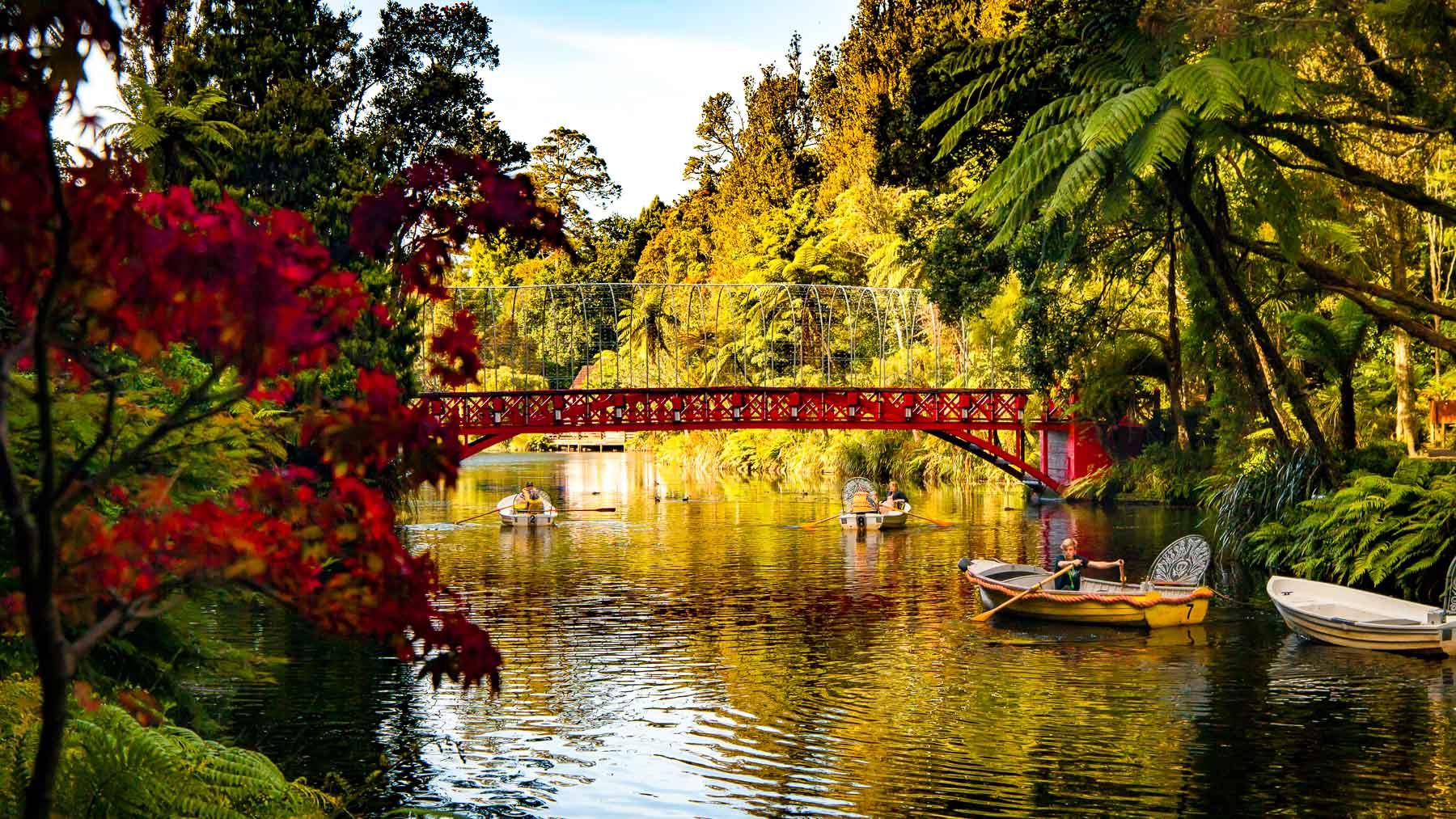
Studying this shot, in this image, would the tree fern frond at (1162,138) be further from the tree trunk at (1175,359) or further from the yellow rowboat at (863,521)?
the yellow rowboat at (863,521)

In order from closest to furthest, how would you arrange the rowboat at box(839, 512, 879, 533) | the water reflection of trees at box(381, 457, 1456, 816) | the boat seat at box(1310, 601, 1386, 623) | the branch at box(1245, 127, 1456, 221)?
the water reflection of trees at box(381, 457, 1456, 816)
the branch at box(1245, 127, 1456, 221)
the boat seat at box(1310, 601, 1386, 623)
the rowboat at box(839, 512, 879, 533)

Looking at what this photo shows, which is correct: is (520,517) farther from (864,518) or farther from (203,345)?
(203,345)

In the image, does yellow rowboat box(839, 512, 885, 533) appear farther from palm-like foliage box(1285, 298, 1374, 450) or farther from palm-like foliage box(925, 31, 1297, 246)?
palm-like foliage box(925, 31, 1297, 246)

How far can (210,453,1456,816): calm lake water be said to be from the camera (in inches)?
508

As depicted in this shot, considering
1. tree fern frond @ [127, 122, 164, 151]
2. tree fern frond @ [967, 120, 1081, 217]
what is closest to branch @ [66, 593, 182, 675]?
tree fern frond @ [967, 120, 1081, 217]

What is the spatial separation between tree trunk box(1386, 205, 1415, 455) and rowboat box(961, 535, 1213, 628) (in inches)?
397

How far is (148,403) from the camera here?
11.1 m

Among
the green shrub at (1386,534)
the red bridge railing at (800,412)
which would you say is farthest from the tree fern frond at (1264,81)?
the red bridge railing at (800,412)

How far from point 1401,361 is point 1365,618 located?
14168 mm

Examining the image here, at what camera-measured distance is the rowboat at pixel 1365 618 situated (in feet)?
60.6

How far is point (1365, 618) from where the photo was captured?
63.7 ft

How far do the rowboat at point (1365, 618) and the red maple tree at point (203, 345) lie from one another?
16162 millimetres

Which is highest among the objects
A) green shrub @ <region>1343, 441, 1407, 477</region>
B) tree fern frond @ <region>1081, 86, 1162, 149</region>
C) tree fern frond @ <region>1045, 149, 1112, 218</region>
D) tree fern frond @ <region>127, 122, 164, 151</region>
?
tree fern frond @ <region>127, 122, 164, 151</region>

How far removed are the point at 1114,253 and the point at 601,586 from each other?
13150 millimetres
